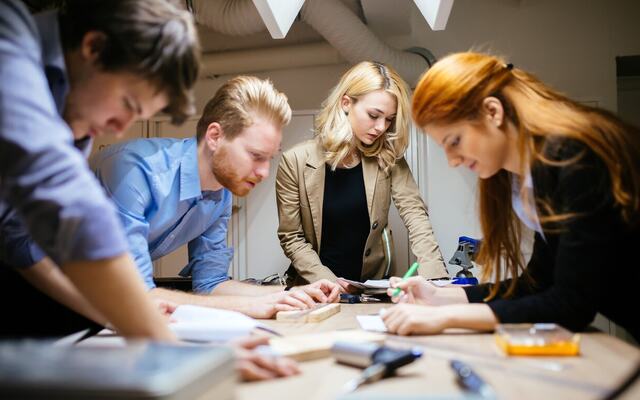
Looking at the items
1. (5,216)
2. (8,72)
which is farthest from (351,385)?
(5,216)

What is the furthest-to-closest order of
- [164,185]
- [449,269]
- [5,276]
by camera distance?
1. [449,269]
2. [164,185]
3. [5,276]

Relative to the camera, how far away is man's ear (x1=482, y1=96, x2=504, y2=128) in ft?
3.82

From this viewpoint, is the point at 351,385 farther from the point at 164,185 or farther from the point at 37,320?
the point at 164,185

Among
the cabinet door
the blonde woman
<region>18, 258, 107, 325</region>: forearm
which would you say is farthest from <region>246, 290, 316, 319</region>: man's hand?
the cabinet door

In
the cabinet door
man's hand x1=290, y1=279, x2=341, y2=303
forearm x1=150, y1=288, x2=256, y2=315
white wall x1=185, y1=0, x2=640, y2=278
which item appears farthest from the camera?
the cabinet door

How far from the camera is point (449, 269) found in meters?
3.10

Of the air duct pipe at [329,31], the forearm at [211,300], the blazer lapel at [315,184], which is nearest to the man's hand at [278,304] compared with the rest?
the forearm at [211,300]

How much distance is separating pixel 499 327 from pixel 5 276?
47.1 inches

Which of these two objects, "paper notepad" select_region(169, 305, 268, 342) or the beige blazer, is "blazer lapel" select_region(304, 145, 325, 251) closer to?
the beige blazer

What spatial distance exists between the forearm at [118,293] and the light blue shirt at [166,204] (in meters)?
0.66

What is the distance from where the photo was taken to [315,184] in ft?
7.91

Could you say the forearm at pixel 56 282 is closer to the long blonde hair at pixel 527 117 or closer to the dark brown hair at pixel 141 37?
the dark brown hair at pixel 141 37

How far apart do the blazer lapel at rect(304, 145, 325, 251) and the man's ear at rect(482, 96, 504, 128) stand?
1287 mm

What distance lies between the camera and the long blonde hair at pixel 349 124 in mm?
2359
